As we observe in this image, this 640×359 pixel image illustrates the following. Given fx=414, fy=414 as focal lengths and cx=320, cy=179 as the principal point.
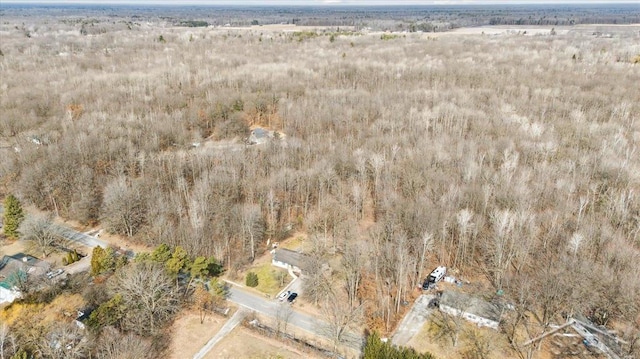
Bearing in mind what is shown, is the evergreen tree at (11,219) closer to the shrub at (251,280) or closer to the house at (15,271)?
the house at (15,271)

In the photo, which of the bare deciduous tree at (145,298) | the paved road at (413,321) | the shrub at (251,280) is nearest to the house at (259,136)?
the shrub at (251,280)

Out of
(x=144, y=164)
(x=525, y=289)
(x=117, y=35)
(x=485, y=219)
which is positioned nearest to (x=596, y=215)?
(x=485, y=219)

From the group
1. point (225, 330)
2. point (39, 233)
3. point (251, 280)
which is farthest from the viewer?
point (39, 233)

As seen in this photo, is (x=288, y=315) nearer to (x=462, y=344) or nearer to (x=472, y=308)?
(x=462, y=344)

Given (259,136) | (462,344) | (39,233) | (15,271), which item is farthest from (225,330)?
(259,136)

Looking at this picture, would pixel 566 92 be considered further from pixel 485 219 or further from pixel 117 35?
pixel 117 35

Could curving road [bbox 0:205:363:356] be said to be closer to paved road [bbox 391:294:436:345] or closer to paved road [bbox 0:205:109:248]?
paved road [bbox 391:294:436:345]
